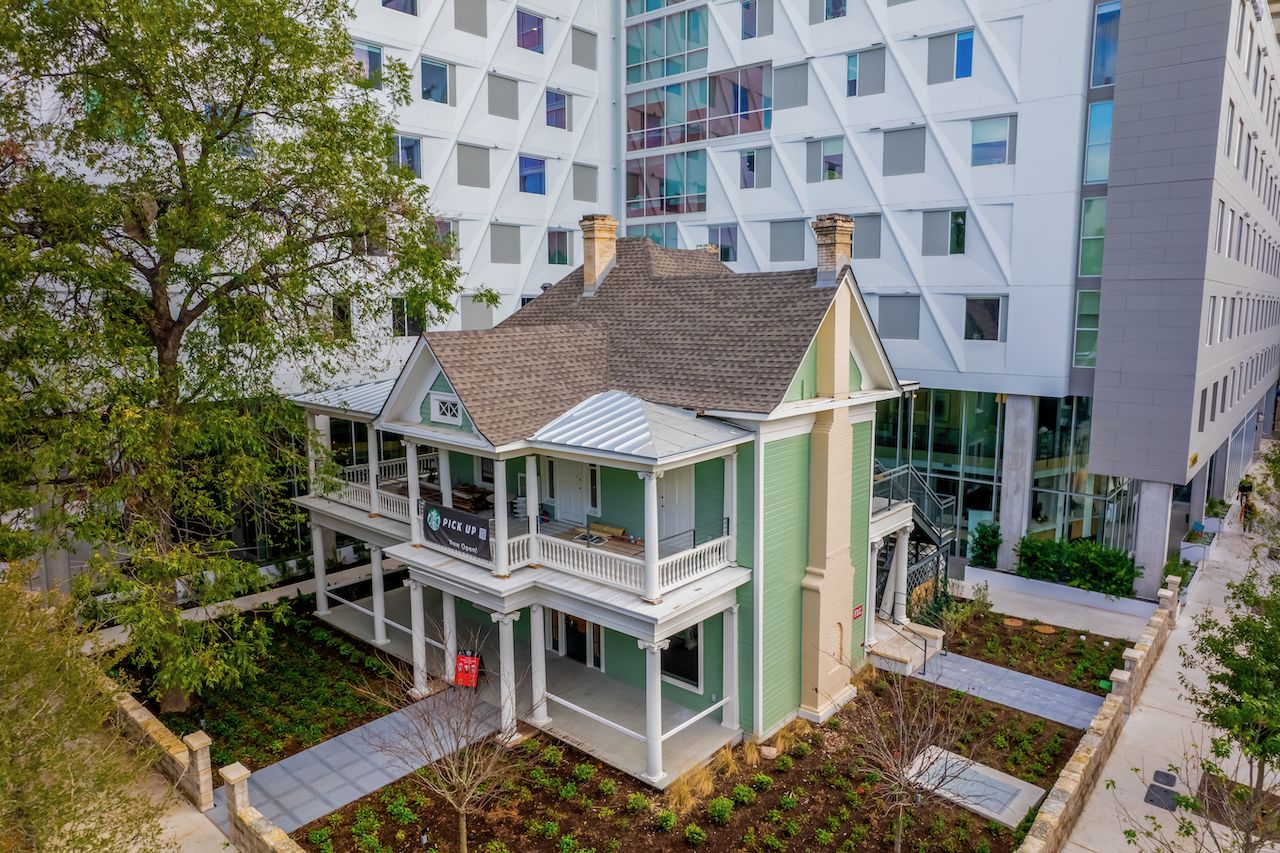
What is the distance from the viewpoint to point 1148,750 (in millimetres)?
16031

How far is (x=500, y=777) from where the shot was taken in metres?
14.8

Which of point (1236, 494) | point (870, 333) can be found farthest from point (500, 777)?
point (1236, 494)

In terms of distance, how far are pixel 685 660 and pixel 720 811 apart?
3977 mm

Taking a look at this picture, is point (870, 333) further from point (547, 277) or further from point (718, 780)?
point (547, 277)

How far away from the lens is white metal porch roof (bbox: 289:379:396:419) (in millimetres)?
19792

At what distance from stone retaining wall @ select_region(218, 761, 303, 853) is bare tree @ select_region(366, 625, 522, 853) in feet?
6.25

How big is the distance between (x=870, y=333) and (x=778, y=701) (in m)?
8.20

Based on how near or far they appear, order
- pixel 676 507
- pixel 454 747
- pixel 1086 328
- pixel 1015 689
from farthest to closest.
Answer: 1. pixel 1086 328
2. pixel 1015 689
3. pixel 676 507
4. pixel 454 747

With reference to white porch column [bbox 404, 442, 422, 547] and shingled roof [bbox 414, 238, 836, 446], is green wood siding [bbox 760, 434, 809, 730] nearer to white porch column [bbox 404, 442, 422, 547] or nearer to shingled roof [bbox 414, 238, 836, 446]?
shingled roof [bbox 414, 238, 836, 446]

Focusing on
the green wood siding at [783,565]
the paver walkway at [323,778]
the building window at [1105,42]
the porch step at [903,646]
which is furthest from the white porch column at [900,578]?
the building window at [1105,42]

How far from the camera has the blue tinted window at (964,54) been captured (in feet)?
84.7

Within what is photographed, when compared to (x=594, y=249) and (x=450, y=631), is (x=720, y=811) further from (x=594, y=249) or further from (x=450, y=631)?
(x=594, y=249)

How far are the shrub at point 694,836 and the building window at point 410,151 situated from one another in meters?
24.0

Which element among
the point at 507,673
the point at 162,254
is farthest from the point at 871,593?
the point at 162,254
